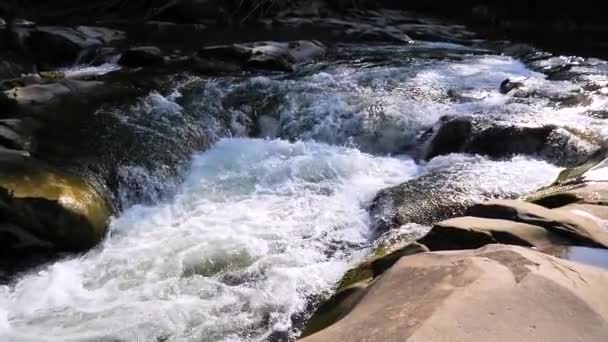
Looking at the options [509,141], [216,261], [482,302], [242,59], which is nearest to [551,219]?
[482,302]

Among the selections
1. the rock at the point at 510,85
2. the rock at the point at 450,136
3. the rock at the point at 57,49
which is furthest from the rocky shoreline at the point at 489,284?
the rock at the point at 57,49

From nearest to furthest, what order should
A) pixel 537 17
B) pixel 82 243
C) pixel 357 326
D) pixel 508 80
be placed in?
pixel 357 326
pixel 82 243
pixel 508 80
pixel 537 17

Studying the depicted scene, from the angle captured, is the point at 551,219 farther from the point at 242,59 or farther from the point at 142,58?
the point at 142,58

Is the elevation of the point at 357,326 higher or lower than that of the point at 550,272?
lower

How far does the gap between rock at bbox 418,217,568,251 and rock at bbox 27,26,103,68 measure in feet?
34.0

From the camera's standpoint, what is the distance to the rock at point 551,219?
12.3 feet

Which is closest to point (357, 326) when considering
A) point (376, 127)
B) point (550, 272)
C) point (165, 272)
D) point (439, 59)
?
point (550, 272)

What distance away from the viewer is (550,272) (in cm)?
309

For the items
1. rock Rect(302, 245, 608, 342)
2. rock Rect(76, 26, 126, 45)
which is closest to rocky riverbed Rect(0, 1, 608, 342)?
rock Rect(302, 245, 608, 342)

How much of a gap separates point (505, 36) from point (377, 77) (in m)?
8.76

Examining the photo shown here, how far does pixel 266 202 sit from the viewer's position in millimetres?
6402

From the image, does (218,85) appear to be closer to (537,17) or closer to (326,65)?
(326,65)

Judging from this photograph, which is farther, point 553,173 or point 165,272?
point 553,173

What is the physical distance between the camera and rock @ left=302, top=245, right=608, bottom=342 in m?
2.64
